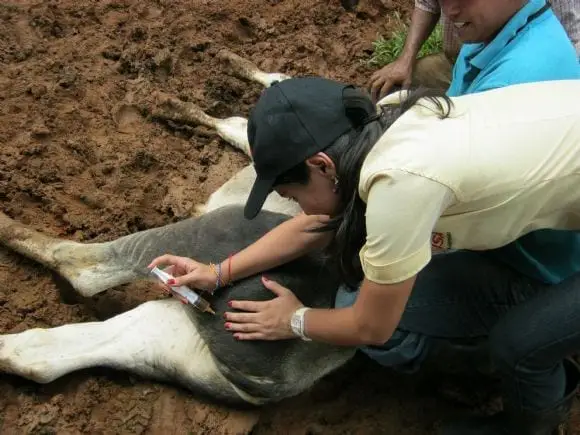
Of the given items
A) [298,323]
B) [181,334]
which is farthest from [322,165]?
[181,334]

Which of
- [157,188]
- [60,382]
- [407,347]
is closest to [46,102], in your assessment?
[157,188]

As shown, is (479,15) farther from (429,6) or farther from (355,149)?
(429,6)

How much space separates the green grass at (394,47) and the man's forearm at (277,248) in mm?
1810

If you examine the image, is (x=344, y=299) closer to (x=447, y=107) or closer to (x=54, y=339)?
(x=447, y=107)

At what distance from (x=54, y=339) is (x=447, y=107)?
1624 millimetres

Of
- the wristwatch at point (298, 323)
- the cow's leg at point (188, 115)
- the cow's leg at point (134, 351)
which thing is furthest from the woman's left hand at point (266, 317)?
the cow's leg at point (188, 115)

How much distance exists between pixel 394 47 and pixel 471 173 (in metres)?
2.40

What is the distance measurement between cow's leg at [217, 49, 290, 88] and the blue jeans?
5.01ft

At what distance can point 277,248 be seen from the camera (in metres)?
2.26

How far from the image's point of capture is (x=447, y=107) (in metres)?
1.62

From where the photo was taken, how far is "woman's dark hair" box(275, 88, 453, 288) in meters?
1.61

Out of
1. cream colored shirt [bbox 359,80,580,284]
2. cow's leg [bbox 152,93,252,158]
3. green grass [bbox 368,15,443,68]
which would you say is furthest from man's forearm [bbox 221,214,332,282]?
green grass [bbox 368,15,443,68]

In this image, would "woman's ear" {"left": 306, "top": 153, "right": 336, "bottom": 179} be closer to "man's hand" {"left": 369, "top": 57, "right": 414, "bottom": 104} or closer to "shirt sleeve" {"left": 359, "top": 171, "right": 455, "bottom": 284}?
"shirt sleeve" {"left": 359, "top": 171, "right": 455, "bottom": 284}

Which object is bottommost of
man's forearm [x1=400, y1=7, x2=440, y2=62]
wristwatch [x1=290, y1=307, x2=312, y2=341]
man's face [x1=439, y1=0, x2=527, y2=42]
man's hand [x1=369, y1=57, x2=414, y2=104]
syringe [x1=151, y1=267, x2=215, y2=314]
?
syringe [x1=151, y1=267, x2=215, y2=314]
